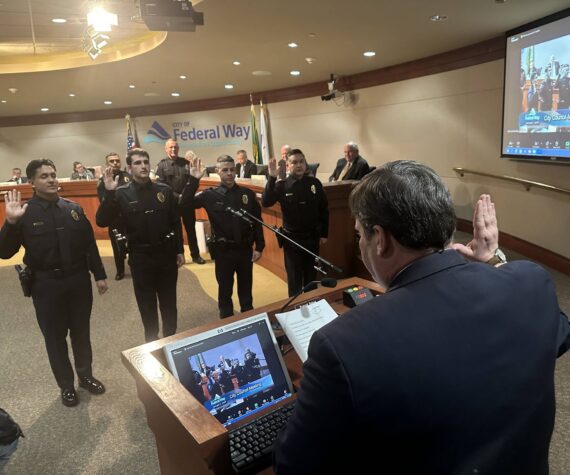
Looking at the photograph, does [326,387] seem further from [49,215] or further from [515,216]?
[515,216]

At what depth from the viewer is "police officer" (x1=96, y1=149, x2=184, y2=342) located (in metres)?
3.10

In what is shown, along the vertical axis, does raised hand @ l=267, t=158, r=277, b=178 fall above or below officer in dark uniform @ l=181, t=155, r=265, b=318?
above

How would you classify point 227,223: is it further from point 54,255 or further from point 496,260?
Result: point 496,260

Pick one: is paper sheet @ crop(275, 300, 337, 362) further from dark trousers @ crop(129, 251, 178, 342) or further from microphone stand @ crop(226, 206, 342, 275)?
dark trousers @ crop(129, 251, 178, 342)

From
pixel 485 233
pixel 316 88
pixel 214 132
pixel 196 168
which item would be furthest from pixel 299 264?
pixel 214 132

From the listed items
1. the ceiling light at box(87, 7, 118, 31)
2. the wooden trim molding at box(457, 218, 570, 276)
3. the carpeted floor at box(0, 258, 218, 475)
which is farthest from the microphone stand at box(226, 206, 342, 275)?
the wooden trim molding at box(457, 218, 570, 276)

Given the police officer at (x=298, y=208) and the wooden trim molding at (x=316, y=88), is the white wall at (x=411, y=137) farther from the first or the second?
the police officer at (x=298, y=208)

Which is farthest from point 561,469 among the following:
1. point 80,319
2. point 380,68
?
point 380,68

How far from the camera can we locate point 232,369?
1.44 meters

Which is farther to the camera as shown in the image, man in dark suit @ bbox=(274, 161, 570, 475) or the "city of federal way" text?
the "city of federal way" text

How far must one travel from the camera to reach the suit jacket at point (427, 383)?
717mm

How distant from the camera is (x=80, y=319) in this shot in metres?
2.89

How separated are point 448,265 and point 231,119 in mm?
10414

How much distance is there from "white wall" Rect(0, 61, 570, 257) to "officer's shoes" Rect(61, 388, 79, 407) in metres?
4.86
